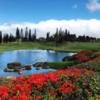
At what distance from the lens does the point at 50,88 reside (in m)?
17.9

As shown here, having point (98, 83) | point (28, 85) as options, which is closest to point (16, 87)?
point (28, 85)

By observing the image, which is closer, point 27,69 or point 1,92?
point 1,92

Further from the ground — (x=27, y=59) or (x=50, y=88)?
(x=50, y=88)

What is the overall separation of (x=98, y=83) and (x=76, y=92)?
3704 millimetres

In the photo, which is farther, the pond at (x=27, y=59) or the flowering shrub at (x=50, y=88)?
the pond at (x=27, y=59)

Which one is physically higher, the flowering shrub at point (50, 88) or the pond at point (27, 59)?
the flowering shrub at point (50, 88)

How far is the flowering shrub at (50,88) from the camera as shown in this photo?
15914 millimetres

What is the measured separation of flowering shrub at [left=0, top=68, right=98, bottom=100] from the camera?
15.9m

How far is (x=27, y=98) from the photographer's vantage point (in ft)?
50.7

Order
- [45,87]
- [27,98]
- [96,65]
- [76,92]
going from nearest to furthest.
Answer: [27,98] → [76,92] → [45,87] → [96,65]

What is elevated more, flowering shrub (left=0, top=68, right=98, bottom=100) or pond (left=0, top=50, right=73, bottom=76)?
flowering shrub (left=0, top=68, right=98, bottom=100)

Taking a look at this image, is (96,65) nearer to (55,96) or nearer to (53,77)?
(53,77)

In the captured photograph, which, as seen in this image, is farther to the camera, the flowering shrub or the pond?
the pond

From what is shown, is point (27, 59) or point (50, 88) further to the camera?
point (27, 59)
